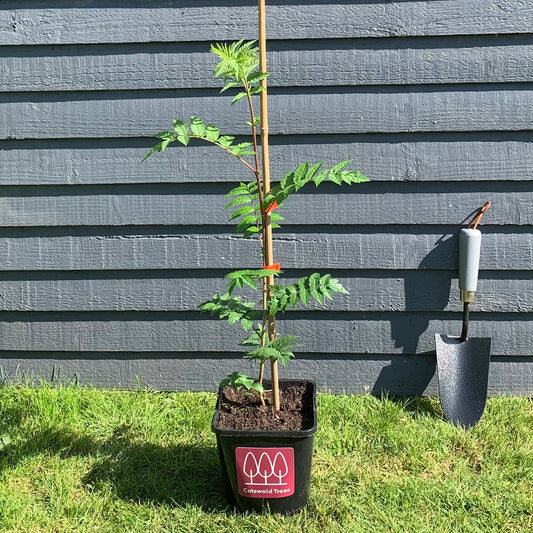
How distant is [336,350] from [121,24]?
1.62 metres

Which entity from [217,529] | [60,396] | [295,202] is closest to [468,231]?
[295,202]

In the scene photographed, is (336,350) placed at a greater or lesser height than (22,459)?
greater

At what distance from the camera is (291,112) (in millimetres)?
2572

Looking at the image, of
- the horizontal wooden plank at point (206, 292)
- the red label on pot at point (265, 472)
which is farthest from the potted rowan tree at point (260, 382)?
the horizontal wooden plank at point (206, 292)

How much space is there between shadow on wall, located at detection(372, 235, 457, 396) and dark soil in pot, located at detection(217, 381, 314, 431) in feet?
2.04

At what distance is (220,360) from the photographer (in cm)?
282

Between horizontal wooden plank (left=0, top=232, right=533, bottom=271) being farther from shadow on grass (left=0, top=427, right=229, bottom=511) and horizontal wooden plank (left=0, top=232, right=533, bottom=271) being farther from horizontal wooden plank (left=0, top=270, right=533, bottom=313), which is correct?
shadow on grass (left=0, top=427, right=229, bottom=511)

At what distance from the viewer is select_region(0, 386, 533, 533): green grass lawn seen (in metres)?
2.08

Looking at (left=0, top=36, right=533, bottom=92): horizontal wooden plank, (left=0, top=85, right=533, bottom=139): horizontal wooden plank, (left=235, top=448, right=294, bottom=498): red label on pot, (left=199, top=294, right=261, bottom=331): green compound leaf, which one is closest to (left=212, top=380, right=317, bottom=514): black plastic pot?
(left=235, top=448, right=294, bottom=498): red label on pot

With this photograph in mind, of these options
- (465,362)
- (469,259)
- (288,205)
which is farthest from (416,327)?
(288,205)

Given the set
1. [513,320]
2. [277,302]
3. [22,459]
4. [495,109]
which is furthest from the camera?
[513,320]

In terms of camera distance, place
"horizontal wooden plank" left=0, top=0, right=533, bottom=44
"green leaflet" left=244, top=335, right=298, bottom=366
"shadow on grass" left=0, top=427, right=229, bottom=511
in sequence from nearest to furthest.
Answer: "green leaflet" left=244, top=335, right=298, bottom=366
"shadow on grass" left=0, top=427, right=229, bottom=511
"horizontal wooden plank" left=0, top=0, right=533, bottom=44

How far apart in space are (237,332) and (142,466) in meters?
0.70

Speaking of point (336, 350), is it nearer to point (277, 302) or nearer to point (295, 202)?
point (295, 202)
